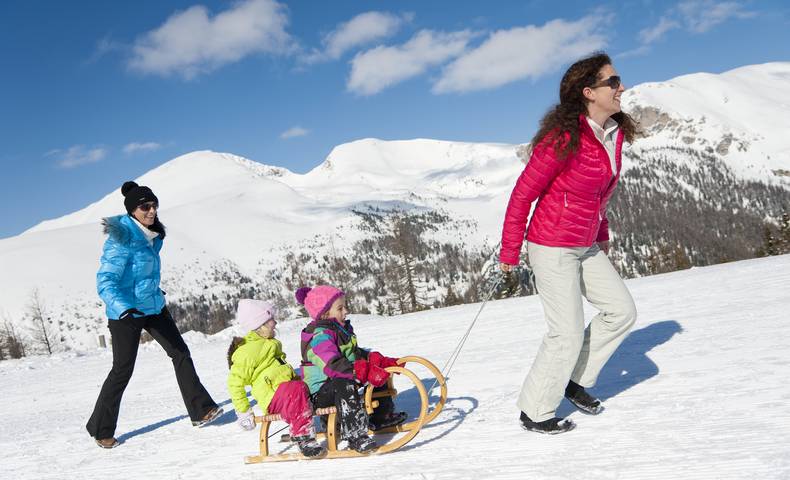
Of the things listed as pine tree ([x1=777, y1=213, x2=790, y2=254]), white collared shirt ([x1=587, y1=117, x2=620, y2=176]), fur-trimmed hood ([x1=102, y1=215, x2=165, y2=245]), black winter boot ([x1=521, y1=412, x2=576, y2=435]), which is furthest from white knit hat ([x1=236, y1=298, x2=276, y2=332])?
pine tree ([x1=777, y1=213, x2=790, y2=254])

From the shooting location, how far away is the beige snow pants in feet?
12.7

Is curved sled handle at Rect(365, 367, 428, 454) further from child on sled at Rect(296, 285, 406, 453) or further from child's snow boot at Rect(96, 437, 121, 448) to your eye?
child's snow boot at Rect(96, 437, 121, 448)

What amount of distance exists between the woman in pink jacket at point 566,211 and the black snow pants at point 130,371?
3318 millimetres

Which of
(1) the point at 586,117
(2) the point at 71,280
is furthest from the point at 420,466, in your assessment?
(2) the point at 71,280

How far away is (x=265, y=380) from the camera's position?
4480 millimetres

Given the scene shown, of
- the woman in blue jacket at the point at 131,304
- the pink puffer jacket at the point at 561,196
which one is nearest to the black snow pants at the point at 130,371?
the woman in blue jacket at the point at 131,304

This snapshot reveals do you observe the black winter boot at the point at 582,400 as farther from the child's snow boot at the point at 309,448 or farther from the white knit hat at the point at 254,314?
the white knit hat at the point at 254,314

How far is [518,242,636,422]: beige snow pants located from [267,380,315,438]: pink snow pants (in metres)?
1.54

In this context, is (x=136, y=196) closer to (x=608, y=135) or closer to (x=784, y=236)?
(x=608, y=135)

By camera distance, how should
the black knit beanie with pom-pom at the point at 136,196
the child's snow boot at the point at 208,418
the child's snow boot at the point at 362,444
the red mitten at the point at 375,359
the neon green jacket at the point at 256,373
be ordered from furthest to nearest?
the child's snow boot at the point at 208,418
the black knit beanie with pom-pom at the point at 136,196
the neon green jacket at the point at 256,373
the red mitten at the point at 375,359
the child's snow boot at the point at 362,444

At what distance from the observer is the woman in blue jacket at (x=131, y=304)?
5.17m

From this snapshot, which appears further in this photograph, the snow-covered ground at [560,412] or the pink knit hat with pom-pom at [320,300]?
the pink knit hat with pom-pom at [320,300]

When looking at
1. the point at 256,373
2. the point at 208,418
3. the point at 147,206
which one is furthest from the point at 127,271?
the point at 256,373

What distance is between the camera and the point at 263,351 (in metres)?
4.58
